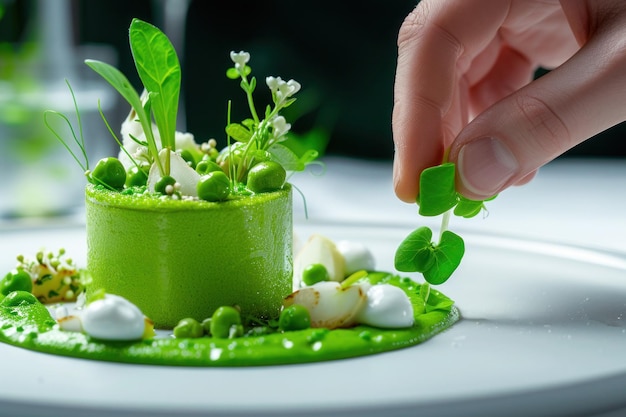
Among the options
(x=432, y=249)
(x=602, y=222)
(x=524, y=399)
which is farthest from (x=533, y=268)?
(x=602, y=222)

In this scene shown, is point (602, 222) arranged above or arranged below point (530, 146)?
below

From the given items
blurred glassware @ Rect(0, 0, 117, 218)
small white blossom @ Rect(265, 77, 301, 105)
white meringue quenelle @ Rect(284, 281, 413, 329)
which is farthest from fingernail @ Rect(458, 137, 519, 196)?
blurred glassware @ Rect(0, 0, 117, 218)

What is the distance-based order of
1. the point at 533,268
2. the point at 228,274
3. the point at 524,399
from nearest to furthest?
the point at 524,399, the point at 228,274, the point at 533,268

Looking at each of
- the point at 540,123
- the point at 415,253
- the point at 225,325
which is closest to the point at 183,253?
the point at 225,325

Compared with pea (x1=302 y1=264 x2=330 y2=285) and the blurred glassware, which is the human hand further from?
the blurred glassware


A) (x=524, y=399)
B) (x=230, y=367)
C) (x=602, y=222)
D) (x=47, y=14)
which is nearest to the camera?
(x=524, y=399)

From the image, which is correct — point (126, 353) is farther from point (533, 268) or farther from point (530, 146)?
point (533, 268)

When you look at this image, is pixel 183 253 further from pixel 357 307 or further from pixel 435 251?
pixel 435 251
